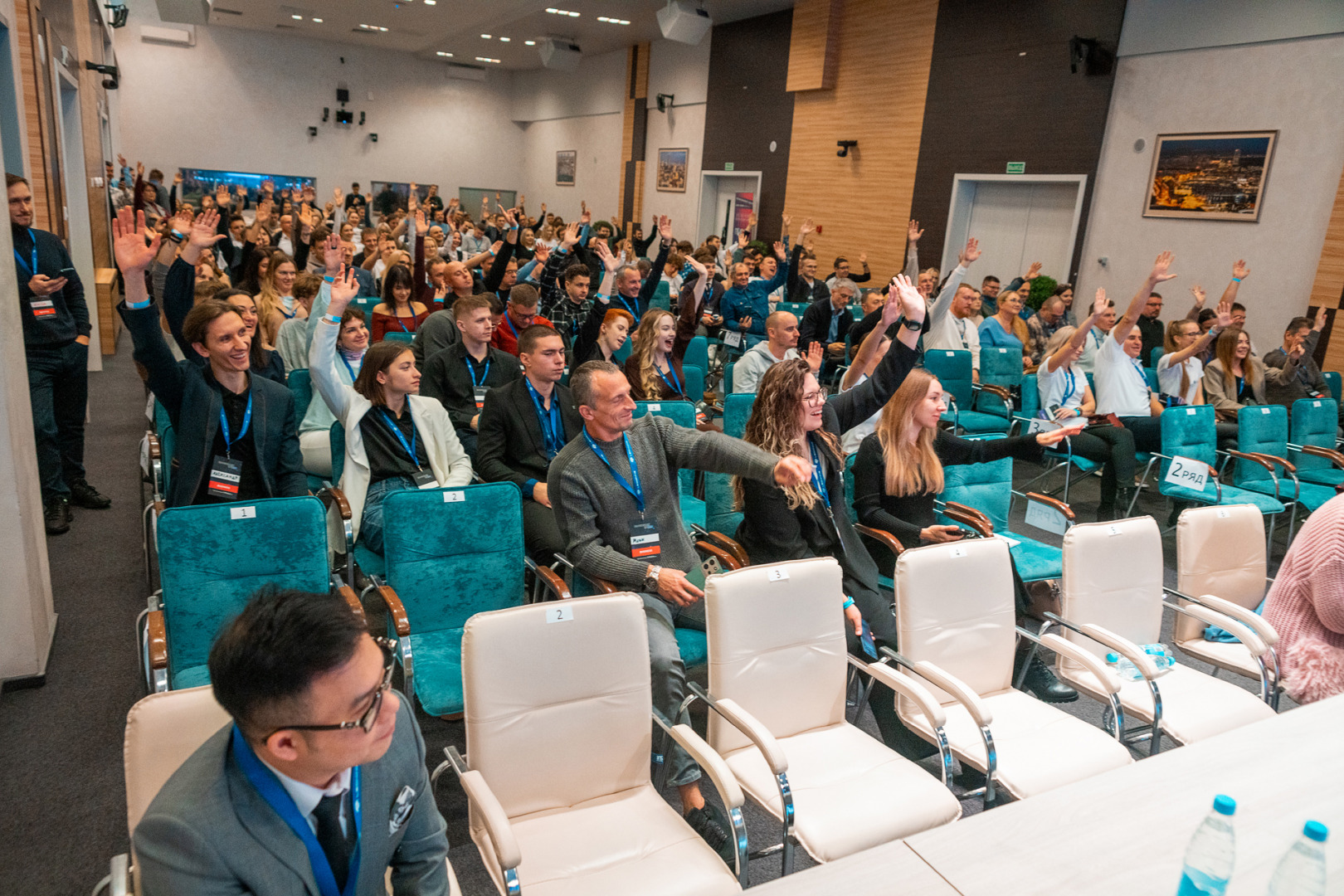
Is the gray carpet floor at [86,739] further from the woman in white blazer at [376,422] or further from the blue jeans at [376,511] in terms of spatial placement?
the woman in white blazer at [376,422]

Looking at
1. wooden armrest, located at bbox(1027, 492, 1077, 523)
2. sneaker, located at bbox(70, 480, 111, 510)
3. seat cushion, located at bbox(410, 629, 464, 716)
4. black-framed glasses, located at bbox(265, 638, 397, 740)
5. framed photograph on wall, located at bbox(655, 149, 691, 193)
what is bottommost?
sneaker, located at bbox(70, 480, 111, 510)

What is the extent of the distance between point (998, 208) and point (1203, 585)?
8088 millimetres

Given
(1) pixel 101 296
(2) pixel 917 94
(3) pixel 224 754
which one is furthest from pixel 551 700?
(2) pixel 917 94

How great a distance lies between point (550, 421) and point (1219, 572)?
9.60ft

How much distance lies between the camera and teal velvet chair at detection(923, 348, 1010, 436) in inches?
241

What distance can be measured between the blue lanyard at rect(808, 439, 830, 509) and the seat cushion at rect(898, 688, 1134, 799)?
0.85 m

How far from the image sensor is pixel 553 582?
2.80 meters

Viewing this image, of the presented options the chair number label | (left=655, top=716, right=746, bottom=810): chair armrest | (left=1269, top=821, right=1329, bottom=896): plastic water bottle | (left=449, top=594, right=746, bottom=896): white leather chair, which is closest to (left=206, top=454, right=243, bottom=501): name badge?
(left=449, top=594, right=746, bottom=896): white leather chair

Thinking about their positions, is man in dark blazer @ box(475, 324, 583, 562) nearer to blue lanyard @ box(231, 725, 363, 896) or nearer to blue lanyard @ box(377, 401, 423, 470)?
blue lanyard @ box(377, 401, 423, 470)

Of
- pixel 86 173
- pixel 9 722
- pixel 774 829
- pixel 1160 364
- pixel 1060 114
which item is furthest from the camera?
pixel 1060 114

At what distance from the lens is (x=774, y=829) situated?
8.42ft

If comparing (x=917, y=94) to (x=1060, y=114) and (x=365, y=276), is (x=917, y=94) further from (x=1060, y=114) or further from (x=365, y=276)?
(x=365, y=276)

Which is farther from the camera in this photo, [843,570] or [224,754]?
[843,570]

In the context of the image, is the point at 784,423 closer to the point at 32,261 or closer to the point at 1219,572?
the point at 1219,572
